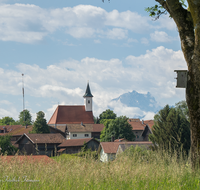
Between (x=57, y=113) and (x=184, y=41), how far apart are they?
301ft

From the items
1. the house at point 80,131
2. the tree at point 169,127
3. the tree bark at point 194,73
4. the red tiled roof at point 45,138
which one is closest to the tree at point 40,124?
the red tiled roof at point 45,138

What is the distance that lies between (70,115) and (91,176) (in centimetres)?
9295

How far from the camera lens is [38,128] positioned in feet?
223

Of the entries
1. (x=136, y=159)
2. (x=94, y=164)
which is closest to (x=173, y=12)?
(x=136, y=159)

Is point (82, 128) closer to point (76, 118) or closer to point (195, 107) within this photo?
point (76, 118)

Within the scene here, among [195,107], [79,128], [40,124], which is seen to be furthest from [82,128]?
[195,107]

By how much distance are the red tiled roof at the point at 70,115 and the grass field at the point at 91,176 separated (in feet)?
296

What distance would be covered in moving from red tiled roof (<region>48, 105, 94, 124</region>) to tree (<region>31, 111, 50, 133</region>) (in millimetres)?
24968

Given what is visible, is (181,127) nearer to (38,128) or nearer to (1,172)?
(1,172)

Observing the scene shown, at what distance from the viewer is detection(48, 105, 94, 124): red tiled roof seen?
9506cm

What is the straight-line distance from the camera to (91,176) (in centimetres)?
466

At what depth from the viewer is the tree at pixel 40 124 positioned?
67938mm

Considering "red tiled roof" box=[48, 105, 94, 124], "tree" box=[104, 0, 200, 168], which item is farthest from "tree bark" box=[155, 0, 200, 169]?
"red tiled roof" box=[48, 105, 94, 124]

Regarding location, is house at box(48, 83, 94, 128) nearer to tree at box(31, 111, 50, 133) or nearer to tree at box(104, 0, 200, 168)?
tree at box(31, 111, 50, 133)
